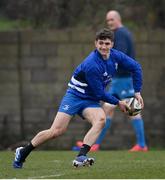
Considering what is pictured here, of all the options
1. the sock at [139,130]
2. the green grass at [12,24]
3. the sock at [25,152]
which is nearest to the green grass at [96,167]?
the sock at [25,152]

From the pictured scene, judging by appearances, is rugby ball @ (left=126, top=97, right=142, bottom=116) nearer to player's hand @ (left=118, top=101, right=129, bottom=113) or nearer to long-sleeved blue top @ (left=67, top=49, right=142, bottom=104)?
player's hand @ (left=118, top=101, right=129, bottom=113)

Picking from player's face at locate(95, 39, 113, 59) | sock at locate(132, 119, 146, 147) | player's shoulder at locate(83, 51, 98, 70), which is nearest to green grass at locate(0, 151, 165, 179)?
sock at locate(132, 119, 146, 147)

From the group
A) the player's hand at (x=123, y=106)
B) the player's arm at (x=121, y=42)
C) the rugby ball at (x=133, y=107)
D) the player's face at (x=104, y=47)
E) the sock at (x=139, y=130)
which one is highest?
the player's face at (x=104, y=47)

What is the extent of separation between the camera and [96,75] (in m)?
9.80

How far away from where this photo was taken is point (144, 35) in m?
15.1

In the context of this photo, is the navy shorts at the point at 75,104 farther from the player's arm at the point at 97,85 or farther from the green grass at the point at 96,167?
the green grass at the point at 96,167

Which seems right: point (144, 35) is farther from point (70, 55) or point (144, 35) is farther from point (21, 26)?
point (21, 26)

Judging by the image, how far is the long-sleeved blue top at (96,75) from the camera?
9812 millimetres

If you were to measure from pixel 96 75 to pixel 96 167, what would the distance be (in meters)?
1.10

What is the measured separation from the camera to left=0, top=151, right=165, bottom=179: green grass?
8.75 m

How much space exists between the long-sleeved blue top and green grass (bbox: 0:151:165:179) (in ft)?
2.85

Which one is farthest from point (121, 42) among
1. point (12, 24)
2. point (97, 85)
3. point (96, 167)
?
point (12, 24)

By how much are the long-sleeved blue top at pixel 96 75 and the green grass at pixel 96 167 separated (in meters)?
0.87

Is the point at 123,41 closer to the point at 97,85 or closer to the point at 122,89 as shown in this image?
the point at 122,89
